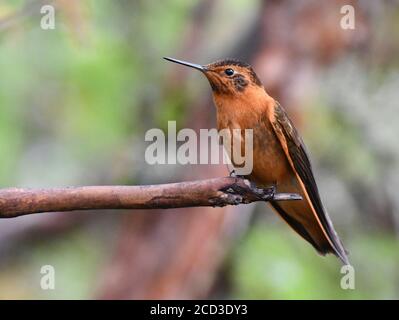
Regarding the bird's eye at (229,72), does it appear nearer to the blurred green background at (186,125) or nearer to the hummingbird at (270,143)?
the hummingbird at (270,143)

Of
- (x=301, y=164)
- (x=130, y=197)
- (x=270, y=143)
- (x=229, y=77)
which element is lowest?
(x=130, y=197)

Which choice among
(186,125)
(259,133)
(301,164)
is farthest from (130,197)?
(186,125)

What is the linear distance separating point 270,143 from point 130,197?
123 cm

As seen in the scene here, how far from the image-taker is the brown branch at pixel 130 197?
152 inches

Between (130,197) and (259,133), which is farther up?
(259,133)

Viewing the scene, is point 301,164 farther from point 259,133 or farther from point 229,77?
point 229,77

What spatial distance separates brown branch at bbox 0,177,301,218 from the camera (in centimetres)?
385

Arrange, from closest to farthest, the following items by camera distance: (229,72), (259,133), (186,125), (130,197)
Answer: (130,197), (259,133), (229,72), (186,125)

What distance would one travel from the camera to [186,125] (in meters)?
8.38

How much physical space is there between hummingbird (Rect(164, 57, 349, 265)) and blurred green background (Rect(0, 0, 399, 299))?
2.69 m

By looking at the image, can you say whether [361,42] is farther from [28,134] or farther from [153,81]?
[28,134]

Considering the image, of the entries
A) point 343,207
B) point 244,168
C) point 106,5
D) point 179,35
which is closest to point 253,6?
point 179,35

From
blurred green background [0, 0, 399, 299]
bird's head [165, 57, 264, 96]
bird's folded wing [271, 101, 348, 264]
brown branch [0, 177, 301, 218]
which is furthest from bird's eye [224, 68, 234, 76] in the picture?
blurred green background [0, 0, 399, 299]

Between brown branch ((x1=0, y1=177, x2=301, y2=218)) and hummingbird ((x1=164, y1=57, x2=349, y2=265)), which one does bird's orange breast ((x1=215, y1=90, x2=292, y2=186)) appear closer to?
hummingbird ((x1=164, y1=57, x2=349, y2=265))
